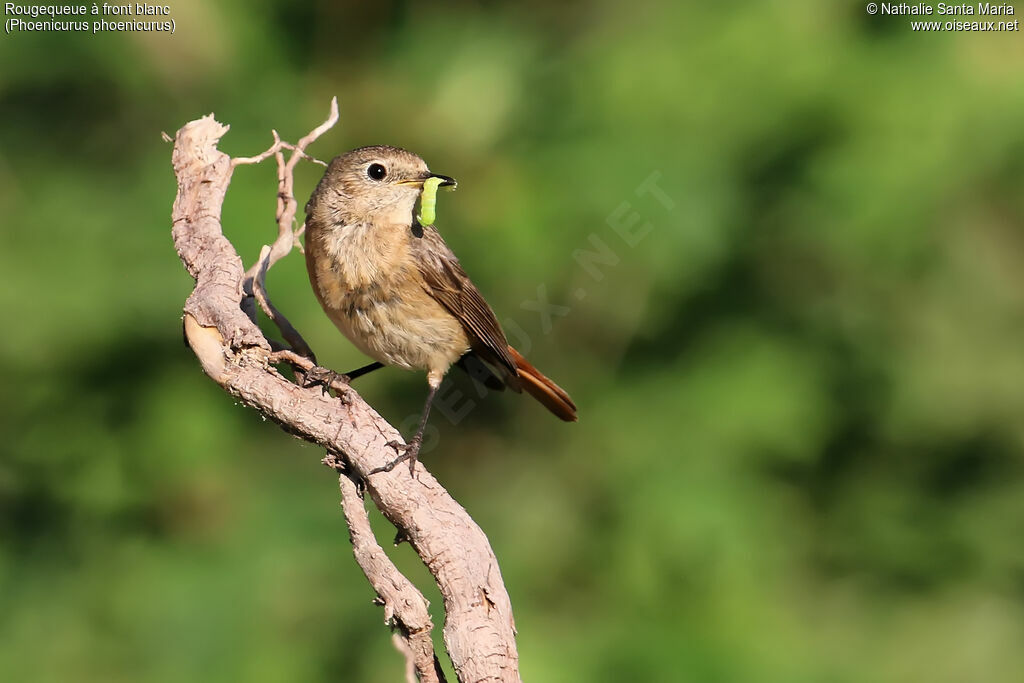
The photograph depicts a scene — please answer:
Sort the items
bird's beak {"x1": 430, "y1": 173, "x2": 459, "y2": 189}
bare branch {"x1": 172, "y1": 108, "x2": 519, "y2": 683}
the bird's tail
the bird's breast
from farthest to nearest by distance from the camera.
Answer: the bird's tail → bird's beak {"x1": 430, "y1": 173, "x2": 459, "y2": 189} → the bird's breast → bare branch {"x1": 172, "y1": 108, "x2": 519, "y2": 683}

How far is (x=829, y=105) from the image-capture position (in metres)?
4.50

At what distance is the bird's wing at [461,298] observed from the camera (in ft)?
13.5

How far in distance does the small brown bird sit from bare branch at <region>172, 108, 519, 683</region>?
103 cm

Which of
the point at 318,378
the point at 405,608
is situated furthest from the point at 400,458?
the point at 318,378

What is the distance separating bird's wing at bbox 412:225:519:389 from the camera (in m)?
4.13

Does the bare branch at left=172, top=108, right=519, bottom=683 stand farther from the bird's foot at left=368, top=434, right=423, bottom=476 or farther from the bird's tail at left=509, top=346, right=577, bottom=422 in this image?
the bird's tail at left=509, top=346, right=577, bottom=422

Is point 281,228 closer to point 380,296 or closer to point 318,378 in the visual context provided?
point 318,378

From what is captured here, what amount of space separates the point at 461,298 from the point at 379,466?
1.80 m

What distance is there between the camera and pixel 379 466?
2455mm

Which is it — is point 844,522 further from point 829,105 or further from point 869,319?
point 829,105

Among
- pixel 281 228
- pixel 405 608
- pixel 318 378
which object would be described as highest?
pixel 281 228

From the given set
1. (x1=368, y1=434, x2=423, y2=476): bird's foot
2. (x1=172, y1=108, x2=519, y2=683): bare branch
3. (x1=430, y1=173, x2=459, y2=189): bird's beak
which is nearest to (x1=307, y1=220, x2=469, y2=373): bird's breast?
(x1=430, y1=173, x2=459, y2=189): bird's beak

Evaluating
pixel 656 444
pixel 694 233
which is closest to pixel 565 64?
pixel 694 233

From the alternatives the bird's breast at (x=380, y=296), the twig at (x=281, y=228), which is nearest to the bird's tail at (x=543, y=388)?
the bird's breast at (x=380, y=296)
